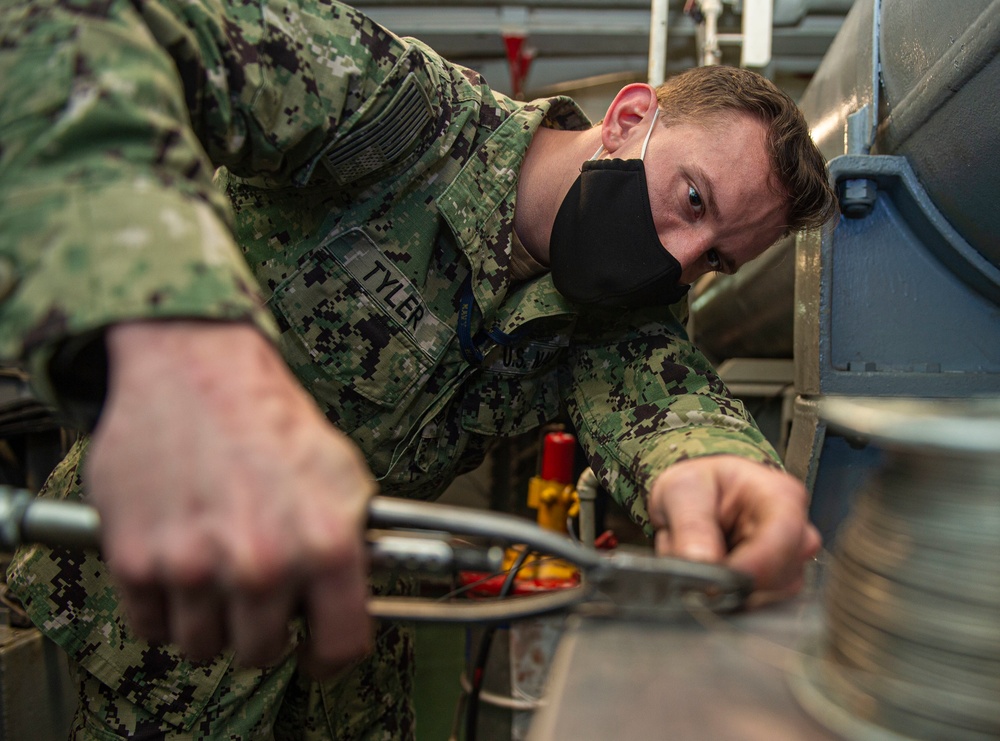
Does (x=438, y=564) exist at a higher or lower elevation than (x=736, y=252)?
higher

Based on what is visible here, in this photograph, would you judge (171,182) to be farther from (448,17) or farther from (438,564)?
(448,17)

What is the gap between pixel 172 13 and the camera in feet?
2.45

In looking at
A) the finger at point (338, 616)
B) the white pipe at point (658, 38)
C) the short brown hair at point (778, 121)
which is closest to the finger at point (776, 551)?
the finger at point (338, 616)

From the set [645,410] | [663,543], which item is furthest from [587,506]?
[663,543]

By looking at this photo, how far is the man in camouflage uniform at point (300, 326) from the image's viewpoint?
0.45 meters

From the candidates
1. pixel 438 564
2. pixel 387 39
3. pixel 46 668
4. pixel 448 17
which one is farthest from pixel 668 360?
pixel 448 17

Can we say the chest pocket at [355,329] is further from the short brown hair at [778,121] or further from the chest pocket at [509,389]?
the short brown hair at [778,121]

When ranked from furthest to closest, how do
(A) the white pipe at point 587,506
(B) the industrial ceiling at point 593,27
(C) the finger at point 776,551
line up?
1. (B) the industrial ceiling at point 593,27
2. (A) the white pipe at point 587,506
3. (C) the finger at point 776,551

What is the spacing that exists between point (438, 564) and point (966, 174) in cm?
104

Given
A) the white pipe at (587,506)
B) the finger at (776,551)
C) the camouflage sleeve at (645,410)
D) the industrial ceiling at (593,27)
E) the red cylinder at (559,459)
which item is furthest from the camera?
the industrial ceiling at (593,27)

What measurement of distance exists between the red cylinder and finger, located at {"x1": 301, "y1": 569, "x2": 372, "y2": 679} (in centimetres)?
143

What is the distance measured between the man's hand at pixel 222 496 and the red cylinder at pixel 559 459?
4.74ft

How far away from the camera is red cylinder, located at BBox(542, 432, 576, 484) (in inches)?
75.7

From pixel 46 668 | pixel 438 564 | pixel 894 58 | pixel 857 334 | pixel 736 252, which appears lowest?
pixel 46 668
